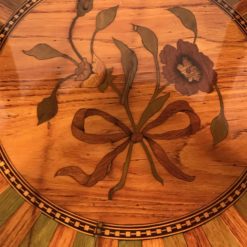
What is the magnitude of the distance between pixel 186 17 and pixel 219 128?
35 cm

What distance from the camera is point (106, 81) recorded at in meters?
1.04

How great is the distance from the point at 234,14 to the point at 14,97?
0.67 metres

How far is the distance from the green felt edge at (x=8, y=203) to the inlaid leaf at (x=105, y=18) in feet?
1.66

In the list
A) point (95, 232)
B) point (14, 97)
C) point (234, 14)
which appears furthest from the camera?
point (234, 14)

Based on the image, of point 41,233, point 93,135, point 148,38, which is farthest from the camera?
point 148,38

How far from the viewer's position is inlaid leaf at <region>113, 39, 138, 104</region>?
40.4 inches

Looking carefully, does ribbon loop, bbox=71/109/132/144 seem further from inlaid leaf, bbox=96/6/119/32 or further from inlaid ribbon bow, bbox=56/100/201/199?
inlaid leaf, bbox=96/6/119/32

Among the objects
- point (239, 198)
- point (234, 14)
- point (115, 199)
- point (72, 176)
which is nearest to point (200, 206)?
point (239, 198)

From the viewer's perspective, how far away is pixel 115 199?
3.00 feet

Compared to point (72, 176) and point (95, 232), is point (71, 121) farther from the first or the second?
point (95, 232)

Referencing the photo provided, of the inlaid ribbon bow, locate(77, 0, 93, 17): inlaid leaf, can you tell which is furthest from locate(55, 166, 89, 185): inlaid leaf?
locate(77, 0, 93, 17): inlaid leaf

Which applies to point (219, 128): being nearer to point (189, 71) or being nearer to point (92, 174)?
point (189, 71)

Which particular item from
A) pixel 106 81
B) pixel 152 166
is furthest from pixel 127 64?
pixel 152 166

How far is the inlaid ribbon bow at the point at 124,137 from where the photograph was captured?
0.94m
